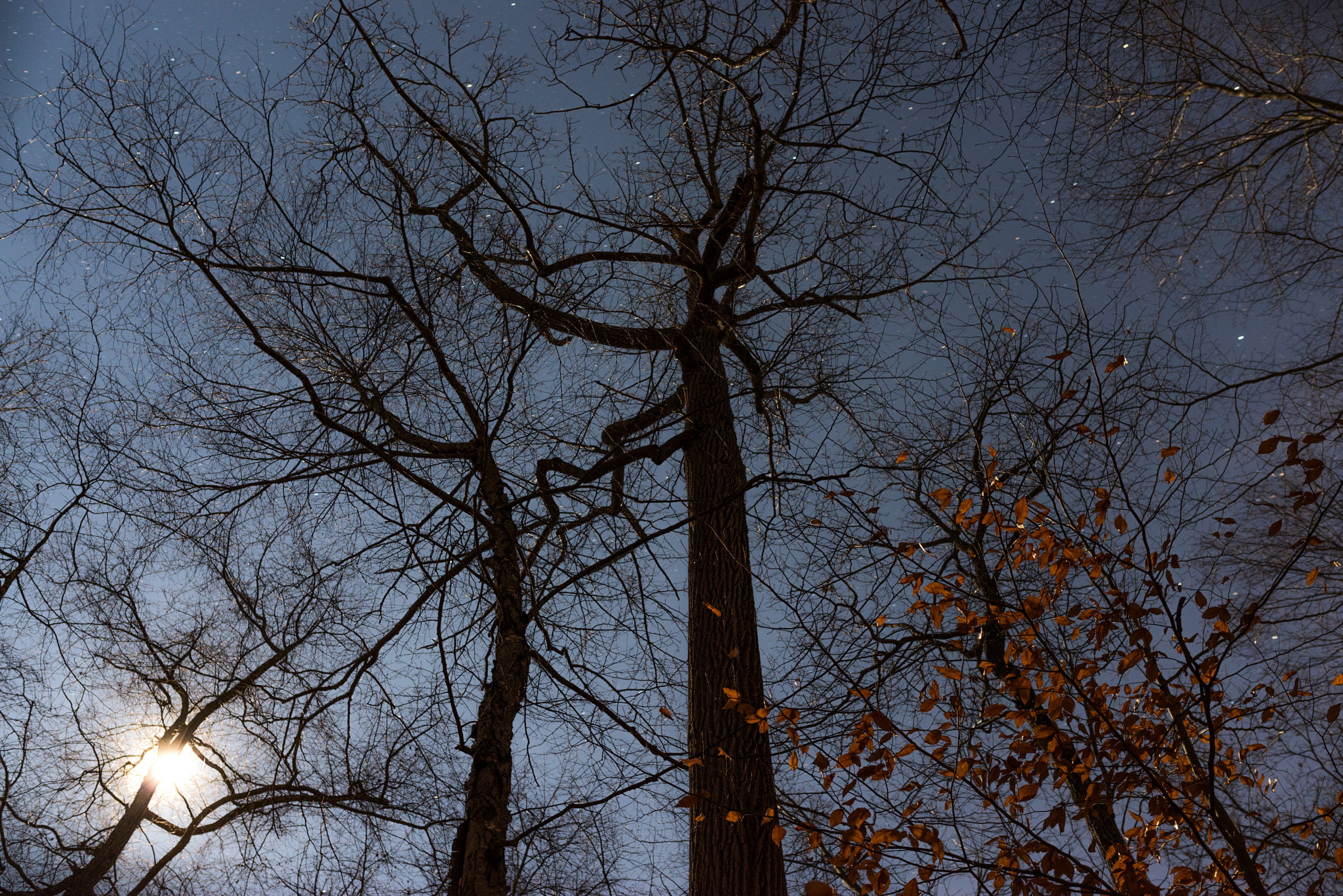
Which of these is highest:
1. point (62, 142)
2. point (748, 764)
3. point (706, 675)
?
point (62, 142)

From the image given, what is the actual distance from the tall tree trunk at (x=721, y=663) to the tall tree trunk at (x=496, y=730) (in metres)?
0.66

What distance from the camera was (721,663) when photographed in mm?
3215

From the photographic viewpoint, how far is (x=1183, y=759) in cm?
302

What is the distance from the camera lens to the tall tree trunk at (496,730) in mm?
2295

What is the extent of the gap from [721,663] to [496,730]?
1069 millimetres

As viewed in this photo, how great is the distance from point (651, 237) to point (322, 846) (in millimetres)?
2706

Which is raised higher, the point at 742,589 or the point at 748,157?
the point at 748,157

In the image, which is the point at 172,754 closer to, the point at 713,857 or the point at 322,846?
the point at 322,846

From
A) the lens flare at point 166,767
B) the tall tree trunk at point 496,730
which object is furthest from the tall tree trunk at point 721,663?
the lens flare at point 166,767

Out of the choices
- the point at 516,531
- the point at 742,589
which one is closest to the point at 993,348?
the point at 742,589

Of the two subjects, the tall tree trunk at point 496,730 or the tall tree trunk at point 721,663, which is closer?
the tall tree trunk at point 496,730

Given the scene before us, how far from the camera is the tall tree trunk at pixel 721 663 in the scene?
271cm

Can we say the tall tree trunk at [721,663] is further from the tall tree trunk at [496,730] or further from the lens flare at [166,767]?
the lens flare at [166,767]

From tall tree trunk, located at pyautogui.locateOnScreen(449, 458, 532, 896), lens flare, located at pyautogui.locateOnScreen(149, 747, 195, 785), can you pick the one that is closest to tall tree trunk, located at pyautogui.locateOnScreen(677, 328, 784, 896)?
tall tree trunk, located at pyautogui.locateOnScreen(449, 458, 532, 896)
